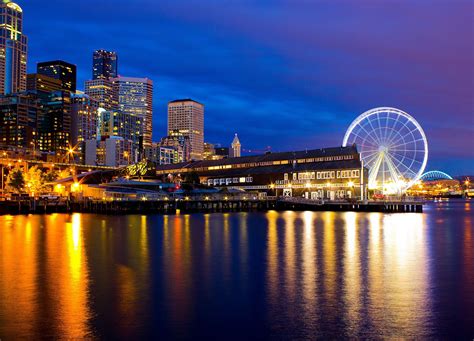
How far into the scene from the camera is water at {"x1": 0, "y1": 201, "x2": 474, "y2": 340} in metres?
18.5

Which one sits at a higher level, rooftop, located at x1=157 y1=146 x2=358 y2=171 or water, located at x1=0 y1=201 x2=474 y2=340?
rooftop, located at x1=157 y1=146 x2=358 y2=171

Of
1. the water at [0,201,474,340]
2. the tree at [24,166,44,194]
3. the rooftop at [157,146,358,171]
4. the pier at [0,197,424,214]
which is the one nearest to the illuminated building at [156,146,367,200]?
the rooftop at [157,146,358,171]

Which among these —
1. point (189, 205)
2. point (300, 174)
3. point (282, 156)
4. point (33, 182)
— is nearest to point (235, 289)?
point (189, 205)

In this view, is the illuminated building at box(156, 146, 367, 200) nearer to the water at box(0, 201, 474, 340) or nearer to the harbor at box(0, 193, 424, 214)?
the harbor at box(0, 193, 424, 214)

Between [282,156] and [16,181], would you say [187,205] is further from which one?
[16,181]

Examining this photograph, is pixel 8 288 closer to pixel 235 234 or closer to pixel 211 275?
pixel 211 275

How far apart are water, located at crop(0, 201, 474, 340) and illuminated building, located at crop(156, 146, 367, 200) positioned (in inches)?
2741

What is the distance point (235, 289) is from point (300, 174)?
102 meters

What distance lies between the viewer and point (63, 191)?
145875mm

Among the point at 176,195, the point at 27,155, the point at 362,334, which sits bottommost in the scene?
the point at 362,334

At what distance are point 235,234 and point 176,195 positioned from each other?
63.4 m

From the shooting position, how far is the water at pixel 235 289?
60.8ft

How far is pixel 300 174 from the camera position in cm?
12600

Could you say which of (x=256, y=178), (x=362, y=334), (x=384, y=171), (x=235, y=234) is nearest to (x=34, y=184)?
(x=256, y=178)
